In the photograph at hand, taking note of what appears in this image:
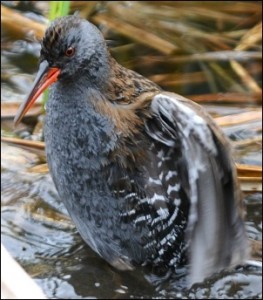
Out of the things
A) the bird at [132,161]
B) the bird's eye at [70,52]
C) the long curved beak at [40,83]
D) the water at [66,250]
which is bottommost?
the water at [66,250]

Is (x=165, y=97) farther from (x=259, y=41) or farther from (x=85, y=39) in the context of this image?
(x=259, y=41)

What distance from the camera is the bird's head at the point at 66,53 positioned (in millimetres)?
3588

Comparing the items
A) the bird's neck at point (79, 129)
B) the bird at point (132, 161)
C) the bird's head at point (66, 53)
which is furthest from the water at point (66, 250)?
the bird's head at point (66, 53)

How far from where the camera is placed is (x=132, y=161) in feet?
12.7

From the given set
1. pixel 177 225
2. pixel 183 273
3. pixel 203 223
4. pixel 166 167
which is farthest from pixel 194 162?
pixel 183 273

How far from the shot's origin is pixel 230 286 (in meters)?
4.60

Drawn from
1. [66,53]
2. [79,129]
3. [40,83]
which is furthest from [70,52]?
[79,129]

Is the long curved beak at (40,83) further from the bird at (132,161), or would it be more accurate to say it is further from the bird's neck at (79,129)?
the bird's neck at (79,129)

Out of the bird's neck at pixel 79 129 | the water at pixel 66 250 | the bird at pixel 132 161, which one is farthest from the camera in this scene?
the water at pixel 66 250

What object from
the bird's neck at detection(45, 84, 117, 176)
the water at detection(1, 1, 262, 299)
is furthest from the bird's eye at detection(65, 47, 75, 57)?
the water at detection(1, 1, 262, 299)

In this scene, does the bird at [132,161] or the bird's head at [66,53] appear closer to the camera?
the bird at [132,161]

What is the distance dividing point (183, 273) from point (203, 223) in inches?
46.9

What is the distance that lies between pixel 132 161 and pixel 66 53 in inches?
20.5

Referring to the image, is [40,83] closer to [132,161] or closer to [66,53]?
[66,53]
